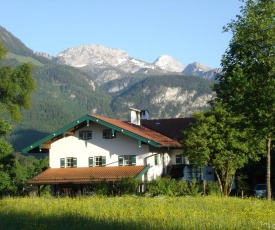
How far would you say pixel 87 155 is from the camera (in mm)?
48031

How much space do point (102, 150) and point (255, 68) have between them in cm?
2520

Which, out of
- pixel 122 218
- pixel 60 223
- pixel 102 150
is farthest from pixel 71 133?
pixel 60 223

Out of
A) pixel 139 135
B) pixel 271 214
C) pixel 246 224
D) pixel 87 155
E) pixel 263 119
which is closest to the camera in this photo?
pixel 246 224

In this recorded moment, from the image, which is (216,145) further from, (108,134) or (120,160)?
(108,134)

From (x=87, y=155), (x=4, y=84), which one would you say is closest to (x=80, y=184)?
(x=87, y=155)

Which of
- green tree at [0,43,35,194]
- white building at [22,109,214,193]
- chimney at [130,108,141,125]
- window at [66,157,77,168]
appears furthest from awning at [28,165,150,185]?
chimney at [130,108,141,125]

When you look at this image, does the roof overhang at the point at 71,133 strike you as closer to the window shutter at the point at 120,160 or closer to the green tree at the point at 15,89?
the window shutter at the point at 120,160

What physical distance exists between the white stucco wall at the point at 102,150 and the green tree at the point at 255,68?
20.9 meters

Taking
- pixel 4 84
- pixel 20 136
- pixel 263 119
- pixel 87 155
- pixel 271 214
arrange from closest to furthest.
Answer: pixel 271 214 → pixel 263 119 → pixel 4 84 → pixel 87 155 → pixel 20 136

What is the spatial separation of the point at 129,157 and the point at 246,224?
33.4 m

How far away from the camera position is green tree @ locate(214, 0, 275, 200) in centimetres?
2398

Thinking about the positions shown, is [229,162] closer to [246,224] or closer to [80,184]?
[80,184]

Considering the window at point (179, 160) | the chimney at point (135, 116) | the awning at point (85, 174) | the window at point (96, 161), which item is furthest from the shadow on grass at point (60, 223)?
the chimney at point (135, 116)

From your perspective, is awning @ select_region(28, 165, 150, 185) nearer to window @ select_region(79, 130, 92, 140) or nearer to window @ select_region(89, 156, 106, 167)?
window @ select_region(89, 156, 106, 167)
